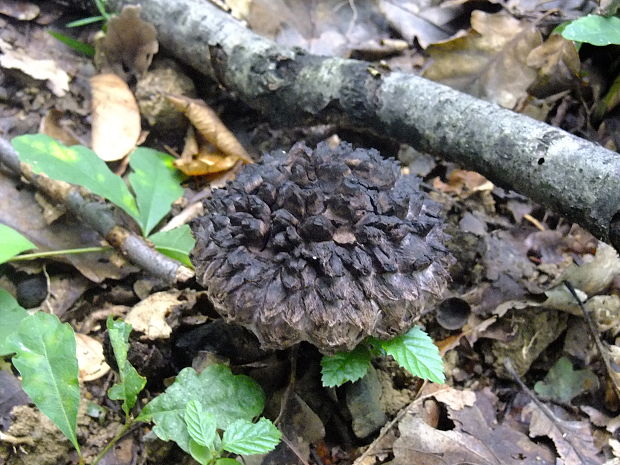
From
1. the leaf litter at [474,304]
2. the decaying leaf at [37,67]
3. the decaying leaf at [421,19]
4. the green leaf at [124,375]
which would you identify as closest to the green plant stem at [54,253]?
the leaf litter at [474,304]

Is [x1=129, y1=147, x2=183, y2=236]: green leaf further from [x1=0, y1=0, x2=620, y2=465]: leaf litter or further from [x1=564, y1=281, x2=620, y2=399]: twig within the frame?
[x1=564, y1=281, x2=620, y2=399]: twig

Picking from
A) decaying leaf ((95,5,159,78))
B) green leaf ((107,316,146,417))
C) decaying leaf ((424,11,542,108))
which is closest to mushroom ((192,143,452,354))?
green leaf ((107,316,146,417))

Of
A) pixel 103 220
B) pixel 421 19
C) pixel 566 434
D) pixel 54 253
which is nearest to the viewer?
pixel 566 434

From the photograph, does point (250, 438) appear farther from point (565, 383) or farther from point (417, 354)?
point (565, 383)

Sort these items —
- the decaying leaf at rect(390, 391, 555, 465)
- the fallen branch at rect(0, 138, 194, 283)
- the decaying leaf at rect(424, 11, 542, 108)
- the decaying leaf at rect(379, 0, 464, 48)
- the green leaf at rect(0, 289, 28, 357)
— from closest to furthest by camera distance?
1. the decaying leaf at rect(390, 391, 555, 465)
2. the green leaf at rect(0, 289, 28, 357)
3. the fallen branch at rect(0, 138, 194, 283)
4. the decaying leaf at rect(424, 11, 542, 108)
5. the decaying leaf at rect(379, 0, 464, 48)

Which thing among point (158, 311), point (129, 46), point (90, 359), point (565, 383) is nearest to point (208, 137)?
point (129, 46)

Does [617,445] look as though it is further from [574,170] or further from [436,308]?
[574,170]

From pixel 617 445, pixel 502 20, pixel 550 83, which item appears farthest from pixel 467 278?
pixel 502 20
